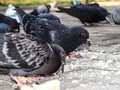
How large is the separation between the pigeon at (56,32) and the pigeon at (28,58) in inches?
47.9

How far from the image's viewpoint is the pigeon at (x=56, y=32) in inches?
248

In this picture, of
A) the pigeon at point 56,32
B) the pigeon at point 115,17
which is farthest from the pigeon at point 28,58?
the pigeon at point 115,17

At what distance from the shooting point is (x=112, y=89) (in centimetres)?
516

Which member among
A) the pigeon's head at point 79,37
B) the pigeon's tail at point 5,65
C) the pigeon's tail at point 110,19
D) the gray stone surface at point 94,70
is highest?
the pigeon's tail at point 5,65

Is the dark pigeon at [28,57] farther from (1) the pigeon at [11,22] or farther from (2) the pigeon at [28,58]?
(1) the pigeon at [11,22]

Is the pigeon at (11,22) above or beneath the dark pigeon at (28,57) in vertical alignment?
beneath

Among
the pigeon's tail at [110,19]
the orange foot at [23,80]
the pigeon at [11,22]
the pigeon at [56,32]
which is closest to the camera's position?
the orange foot at [23,80]

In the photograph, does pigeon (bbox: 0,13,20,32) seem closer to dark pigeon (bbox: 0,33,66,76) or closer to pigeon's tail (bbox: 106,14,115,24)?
pigeon's tail (bbox: 106,14,115,24)

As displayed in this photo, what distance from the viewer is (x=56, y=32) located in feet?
21.4

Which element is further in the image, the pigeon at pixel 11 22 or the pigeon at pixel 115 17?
the pigeon at pixel 115 17

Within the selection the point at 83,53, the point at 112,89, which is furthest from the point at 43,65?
the point at 83,53

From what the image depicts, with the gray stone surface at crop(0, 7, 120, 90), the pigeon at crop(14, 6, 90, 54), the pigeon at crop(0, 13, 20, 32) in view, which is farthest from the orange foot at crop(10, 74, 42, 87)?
the pigeon at crop(0, 13, 20, 32)

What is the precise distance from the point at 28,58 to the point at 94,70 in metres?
1.41

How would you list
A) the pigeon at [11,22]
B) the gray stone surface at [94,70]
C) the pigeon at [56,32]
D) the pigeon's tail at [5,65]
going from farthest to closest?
the pigeon at [11,22], the pigeon at [56,32], the gray stone surface at [94,70], the pigeon's tail at [5,65]
